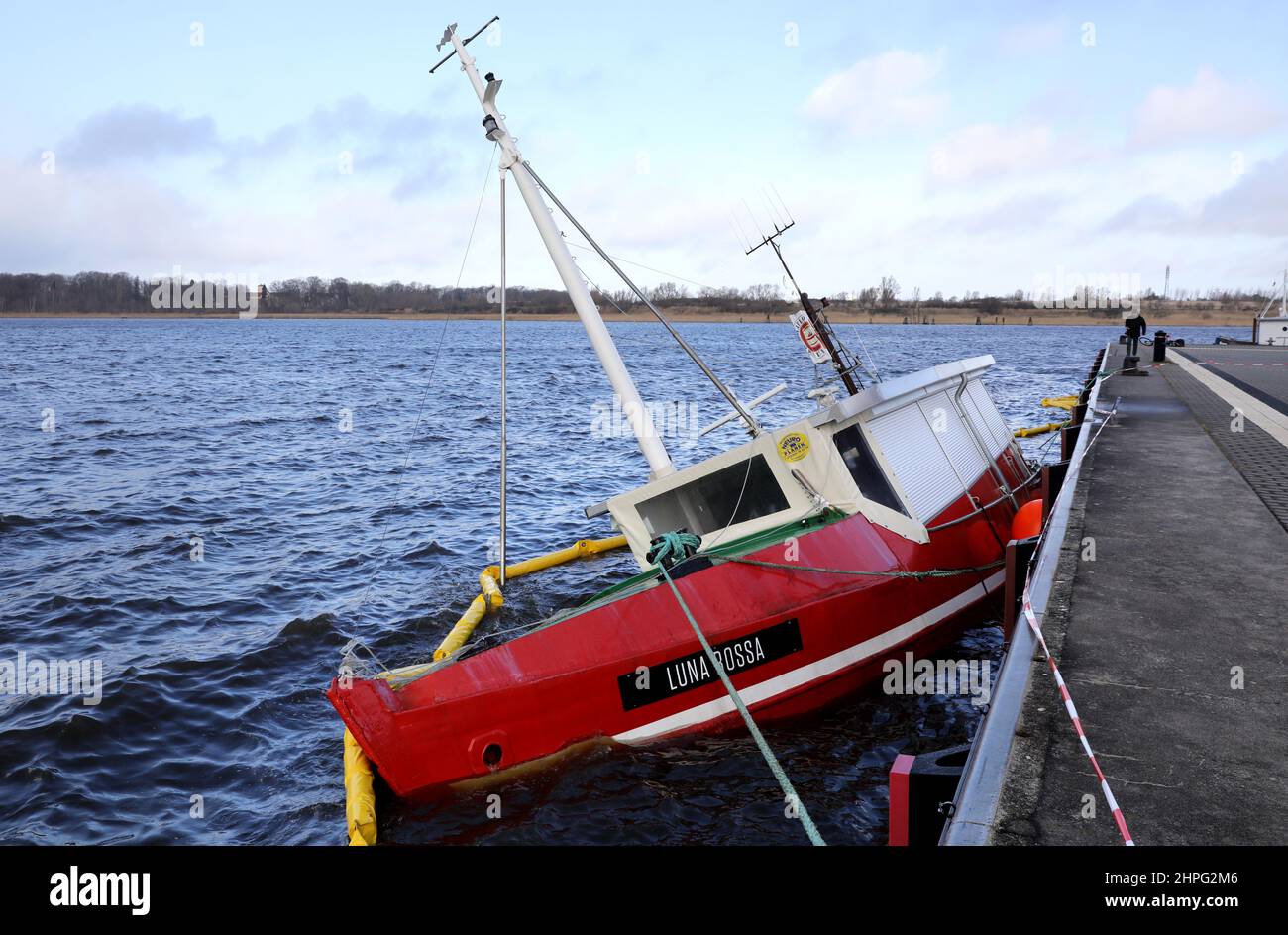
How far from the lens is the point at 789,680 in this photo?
9.67m

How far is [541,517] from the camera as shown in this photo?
2078 centimetres

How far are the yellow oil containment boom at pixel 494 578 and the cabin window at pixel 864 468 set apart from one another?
509 centimetres

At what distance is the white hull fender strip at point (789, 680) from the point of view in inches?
364

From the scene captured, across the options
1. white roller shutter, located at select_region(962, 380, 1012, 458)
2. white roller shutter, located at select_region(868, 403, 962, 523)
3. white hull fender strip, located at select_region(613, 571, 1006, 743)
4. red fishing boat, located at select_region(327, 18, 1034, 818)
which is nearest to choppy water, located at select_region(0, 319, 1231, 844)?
white hull fender strip, located at select_region(613, 571, 1006, 743)

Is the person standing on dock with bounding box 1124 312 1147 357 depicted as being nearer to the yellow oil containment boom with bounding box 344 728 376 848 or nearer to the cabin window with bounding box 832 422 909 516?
the cabin window with bounding box 832 422 909 516

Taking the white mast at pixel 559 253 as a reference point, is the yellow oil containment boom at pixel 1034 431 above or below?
below

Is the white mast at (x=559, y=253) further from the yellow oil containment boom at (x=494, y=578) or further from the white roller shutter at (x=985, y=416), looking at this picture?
the white roller shutter at (x=985, y=416)

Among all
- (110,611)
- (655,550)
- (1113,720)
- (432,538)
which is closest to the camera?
(1113,720)

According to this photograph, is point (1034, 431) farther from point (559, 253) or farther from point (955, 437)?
point (559, 253)

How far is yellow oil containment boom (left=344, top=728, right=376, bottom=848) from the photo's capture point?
26.2ft

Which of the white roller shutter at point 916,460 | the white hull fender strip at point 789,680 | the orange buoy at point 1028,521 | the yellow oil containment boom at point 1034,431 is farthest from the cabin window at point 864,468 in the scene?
the yellow oil containment boom at point 1034,431
